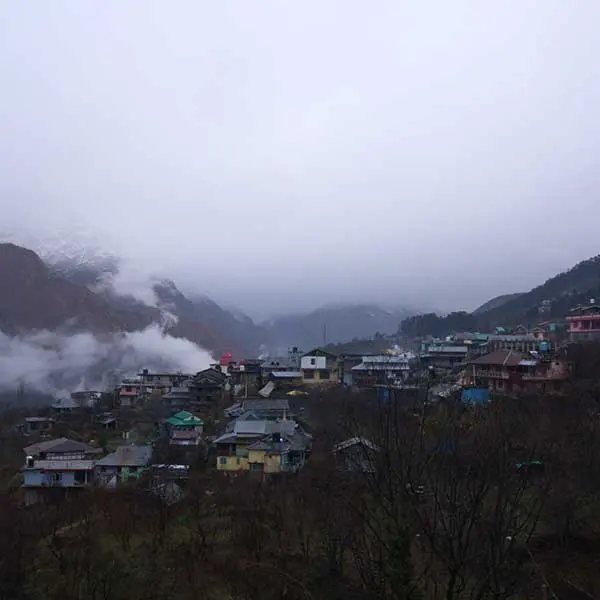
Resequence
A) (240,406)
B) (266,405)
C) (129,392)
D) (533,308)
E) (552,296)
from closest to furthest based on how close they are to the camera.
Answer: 1. (266,405)
2. (240,406)
3. (129,392)
4. (533,308)
5. (552,296)

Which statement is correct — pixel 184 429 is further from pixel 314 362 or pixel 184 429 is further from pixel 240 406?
pixel 314 362

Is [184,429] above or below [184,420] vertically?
below

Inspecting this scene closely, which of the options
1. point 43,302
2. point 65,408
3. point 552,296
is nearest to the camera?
point 65,408

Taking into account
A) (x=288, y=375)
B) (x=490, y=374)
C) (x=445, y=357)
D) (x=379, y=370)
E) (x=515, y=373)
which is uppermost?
(x=445, y=357)

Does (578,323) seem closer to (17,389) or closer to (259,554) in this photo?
(259,554)

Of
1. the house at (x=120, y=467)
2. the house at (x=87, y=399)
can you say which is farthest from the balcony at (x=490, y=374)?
the house at (x=87, y=399)

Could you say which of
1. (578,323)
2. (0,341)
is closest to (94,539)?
(578,323)

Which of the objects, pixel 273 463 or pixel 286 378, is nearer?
pixel 273 463

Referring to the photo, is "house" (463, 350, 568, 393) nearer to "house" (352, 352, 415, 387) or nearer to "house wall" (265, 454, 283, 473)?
"house" (352, 352, 415, 387)

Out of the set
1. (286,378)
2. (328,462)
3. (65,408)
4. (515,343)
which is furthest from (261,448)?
(515,343)
